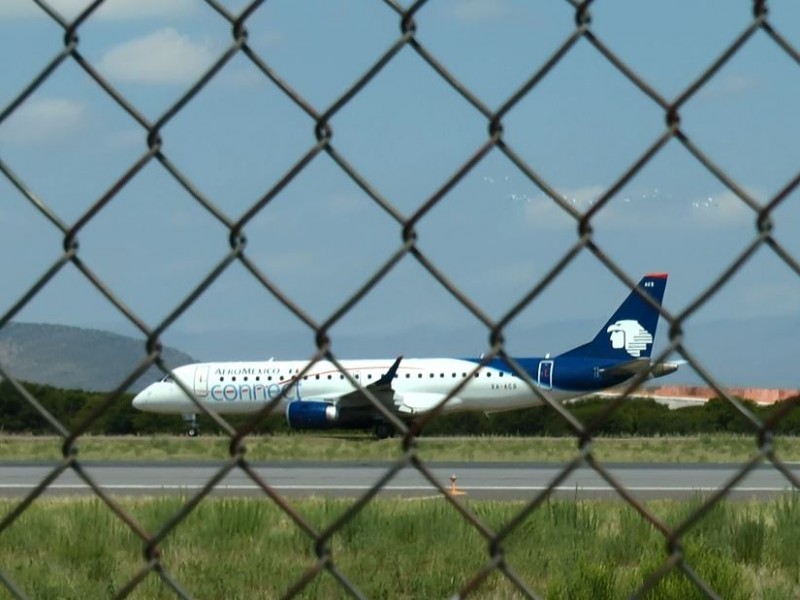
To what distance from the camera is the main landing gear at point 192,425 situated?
39997 mm

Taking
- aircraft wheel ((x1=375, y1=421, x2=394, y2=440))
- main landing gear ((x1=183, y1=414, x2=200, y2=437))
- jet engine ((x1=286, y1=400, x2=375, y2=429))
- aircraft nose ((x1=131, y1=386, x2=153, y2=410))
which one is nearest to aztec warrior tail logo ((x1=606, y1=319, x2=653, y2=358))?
jet engine ((x1=286, y1=400, x2=375, y2=429))

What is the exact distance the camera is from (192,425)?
135 feet

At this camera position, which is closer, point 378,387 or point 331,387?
point 378,387

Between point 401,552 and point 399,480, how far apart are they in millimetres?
9036

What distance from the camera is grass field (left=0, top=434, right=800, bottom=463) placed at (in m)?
28.5

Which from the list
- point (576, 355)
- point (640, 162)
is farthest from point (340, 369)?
point (576, 355)

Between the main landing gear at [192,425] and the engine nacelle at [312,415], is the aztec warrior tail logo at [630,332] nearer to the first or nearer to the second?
the engine nacelle at [312,415]

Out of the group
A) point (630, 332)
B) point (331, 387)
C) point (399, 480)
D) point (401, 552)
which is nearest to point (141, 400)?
point (331, 387)

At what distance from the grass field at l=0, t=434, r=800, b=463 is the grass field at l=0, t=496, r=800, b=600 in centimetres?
1551

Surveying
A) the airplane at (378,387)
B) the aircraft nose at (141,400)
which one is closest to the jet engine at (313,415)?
the airplane at (378,387)

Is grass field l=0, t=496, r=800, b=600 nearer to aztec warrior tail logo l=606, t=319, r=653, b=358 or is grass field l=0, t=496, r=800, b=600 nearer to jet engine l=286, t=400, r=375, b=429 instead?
aztec warrior tail logo l=606, t=319, r=653, b=358

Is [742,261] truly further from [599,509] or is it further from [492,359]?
[599,509]

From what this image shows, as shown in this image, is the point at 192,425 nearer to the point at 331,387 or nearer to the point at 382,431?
the point at 331,387

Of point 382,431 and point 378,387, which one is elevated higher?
point 378,387
